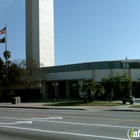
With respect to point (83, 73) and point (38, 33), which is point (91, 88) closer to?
point (83, 73)

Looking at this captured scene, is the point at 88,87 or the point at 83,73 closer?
the point at 88,87

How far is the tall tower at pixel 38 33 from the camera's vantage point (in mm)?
77875

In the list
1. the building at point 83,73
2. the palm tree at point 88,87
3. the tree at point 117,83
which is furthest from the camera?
the building at point 83,73

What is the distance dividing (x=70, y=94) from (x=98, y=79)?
932cm

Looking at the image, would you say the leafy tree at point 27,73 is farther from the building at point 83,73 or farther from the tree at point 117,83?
the tree at point 117,83

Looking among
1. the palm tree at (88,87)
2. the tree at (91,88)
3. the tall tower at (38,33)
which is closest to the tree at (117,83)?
the tree at (91,88)

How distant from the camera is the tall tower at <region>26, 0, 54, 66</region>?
77875 millimetres

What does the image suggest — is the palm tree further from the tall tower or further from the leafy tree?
the tall tower

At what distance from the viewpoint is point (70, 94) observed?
6562cm

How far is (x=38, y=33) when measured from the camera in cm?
7794

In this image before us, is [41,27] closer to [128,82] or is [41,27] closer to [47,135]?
[128,82]

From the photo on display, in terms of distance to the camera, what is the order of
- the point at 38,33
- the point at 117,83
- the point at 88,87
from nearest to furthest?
the point at 88,87, the point at 117,83, the point at 38,33

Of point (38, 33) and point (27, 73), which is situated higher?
point (38, 33)

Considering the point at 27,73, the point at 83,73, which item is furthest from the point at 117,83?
the point at 27,73
